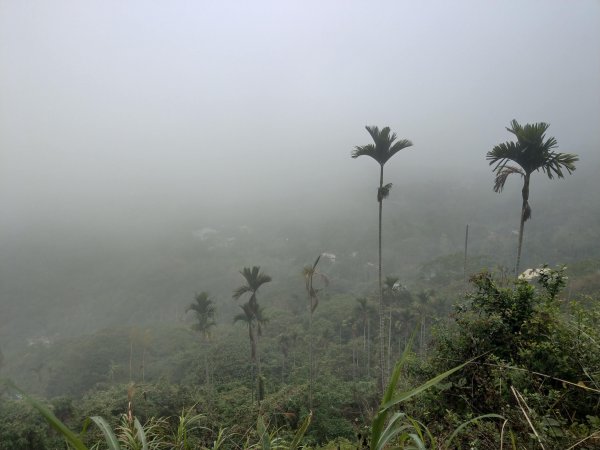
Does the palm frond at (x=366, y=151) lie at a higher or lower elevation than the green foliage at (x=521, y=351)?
higher

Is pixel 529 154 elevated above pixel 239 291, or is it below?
above

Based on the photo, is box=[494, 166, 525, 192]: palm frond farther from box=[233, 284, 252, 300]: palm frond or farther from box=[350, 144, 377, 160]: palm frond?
box=[233, 284, 252, 300]: palm frond

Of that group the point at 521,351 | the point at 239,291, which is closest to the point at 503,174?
the point at 521,351

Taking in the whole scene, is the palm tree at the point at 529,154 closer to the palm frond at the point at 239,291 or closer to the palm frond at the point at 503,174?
the palm frond at the point at 503,174

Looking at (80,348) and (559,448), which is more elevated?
(559,448)

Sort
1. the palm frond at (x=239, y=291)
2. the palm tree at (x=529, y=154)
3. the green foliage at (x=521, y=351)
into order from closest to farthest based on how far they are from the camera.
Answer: the green foliage at (x=521, y=351) < the palm tree at (x=529, y=154) < the palm frond at (x=239, y=291)

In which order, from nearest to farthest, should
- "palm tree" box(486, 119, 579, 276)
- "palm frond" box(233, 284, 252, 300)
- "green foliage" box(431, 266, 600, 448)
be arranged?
→ "green foliage" box(431, 266, 600, 448), "palm tree" box(486, 119, 579, 276), "palm frond" box(233, 284, 252, 300)

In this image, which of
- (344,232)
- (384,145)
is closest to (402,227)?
(344,232)

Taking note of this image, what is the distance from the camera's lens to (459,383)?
15.3 ft

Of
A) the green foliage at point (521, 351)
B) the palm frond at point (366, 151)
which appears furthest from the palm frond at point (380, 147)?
the green foliage at point (521, 351)

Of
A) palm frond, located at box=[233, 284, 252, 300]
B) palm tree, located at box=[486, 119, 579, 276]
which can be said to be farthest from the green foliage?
palm frond, located at box=[233, 284, 252, 300]

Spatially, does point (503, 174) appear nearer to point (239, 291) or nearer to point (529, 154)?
point (529, 154)

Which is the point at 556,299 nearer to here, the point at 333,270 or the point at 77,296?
the point at 333,270

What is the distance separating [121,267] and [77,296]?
21966 mm
